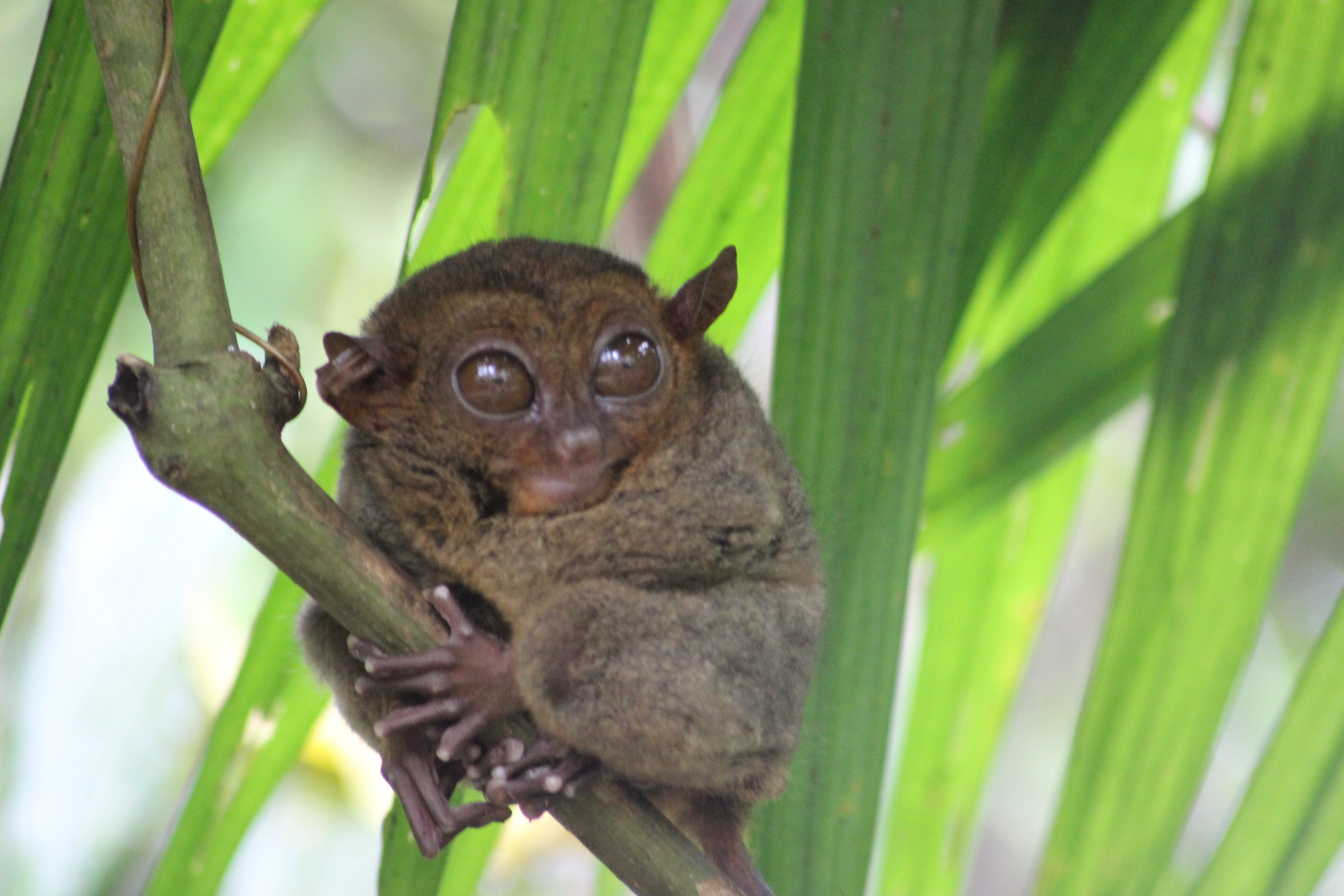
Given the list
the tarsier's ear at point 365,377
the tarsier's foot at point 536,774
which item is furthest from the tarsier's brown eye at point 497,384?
the tarsier's foot at point 536,774

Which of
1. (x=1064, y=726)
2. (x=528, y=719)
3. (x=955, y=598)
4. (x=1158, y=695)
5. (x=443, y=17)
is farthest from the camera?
(x=1064, y=726)

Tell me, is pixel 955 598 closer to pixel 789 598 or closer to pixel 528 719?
pixel 789 598

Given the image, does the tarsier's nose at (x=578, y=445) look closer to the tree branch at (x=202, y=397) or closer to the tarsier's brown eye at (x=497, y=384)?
the tarsier's brown eye at (x=497, y=384)

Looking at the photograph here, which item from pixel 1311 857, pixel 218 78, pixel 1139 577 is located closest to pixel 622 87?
pixel 218 78

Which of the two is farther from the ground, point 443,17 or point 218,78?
point 443,17

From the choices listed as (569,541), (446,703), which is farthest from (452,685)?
(569,541)

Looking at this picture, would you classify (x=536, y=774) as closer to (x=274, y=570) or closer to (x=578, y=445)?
(x=578, y=445)

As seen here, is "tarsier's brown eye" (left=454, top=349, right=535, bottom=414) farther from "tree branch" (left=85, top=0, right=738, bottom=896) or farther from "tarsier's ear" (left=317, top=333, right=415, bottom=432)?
"tree branch" (left=85, top=0, right=738, bottom=896)

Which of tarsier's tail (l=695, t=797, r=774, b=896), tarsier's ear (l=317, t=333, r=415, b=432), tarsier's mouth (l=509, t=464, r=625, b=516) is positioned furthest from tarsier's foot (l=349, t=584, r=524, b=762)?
tarsier's tail (l=695, t=797, r=774, b=896)
